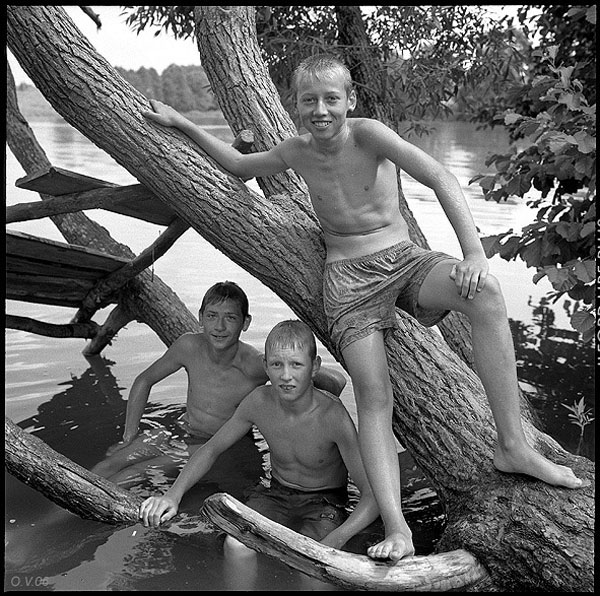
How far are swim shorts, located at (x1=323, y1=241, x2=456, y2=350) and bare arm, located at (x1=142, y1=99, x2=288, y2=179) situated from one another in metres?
0.73

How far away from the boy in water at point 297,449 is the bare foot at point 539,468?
24.9 inches

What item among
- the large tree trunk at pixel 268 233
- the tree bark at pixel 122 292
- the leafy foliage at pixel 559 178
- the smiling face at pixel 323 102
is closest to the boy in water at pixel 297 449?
the large tree trunk at pixel 268 233

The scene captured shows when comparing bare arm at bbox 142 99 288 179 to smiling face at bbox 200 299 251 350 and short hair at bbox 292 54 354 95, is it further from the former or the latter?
smiling face at bbox 200 299 251 350

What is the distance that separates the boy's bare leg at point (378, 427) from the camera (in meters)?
3.35

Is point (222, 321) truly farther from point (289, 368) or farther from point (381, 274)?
point (381, 274)

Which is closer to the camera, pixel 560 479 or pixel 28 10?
pixel 560 479

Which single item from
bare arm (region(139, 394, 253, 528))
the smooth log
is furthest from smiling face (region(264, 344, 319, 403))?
the smooth log

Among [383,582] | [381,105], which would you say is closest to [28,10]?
[383,582]

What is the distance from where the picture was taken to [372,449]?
3457mm

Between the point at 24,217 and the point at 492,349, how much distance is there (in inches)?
119

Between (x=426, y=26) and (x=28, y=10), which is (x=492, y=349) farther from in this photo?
(x=426, y=26)

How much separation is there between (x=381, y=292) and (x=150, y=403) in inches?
124

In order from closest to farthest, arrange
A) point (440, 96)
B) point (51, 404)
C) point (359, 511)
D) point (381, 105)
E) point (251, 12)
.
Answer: point (359, 511) → point (251, 12) → point (51, 404) → point (381, 105) → point (440, 96)

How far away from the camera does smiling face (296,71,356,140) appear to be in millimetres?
3443
